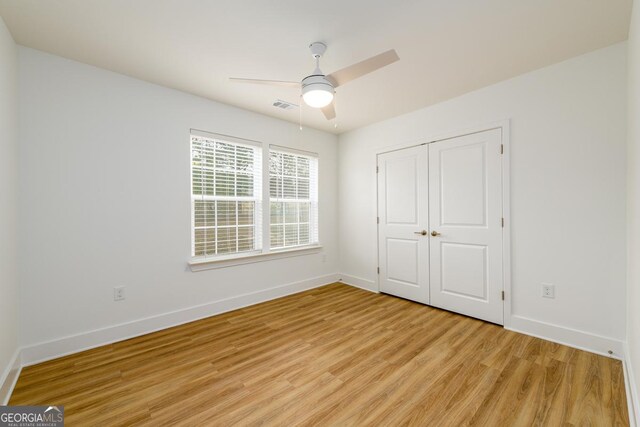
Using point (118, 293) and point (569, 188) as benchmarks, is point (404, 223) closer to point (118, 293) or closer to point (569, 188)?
point (569, 188)

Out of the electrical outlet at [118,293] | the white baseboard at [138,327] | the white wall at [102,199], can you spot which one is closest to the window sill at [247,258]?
the white wall at [102,199]

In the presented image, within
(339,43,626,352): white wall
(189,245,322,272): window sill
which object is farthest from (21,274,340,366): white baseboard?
(339,43,626,352): white wall

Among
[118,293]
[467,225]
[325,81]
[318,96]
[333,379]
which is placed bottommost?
[333,379]

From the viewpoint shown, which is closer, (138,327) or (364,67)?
(364,67)

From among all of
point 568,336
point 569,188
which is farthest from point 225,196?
point 568,336

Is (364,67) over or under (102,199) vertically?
over

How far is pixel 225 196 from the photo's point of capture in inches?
138

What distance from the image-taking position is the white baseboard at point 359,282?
4.34 metres

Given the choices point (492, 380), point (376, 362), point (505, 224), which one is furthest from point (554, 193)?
point (376, 362)

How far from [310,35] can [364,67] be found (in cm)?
59

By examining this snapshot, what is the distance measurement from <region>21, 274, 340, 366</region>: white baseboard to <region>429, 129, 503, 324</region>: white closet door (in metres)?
2.20

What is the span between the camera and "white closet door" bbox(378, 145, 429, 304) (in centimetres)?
368

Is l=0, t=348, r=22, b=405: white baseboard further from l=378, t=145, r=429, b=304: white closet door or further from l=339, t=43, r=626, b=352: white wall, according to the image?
l=339, t=43, r=626, b=352: white wall

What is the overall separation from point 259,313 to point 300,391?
160 centimetres
